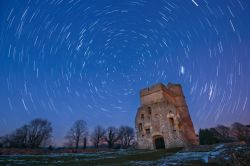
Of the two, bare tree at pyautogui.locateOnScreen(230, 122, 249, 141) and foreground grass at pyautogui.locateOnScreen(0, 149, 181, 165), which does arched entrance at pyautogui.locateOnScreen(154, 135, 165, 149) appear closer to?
foreground grass at pyautogui.locateOnScreen(0, 149, 181, 165)

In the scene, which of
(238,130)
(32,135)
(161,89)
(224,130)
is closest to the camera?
(161,89)

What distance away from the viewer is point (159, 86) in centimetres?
3198

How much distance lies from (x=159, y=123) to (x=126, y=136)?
148 feet

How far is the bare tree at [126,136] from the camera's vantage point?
68.0 metres

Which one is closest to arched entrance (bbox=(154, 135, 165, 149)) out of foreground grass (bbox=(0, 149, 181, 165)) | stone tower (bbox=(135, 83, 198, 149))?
stone tower (bbox=(135, 83, 198, 149))

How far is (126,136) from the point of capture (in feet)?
229

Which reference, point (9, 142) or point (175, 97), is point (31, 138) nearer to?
point (9, 142)

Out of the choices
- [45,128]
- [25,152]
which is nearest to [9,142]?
[45,128]

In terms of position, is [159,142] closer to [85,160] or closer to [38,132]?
[85,160]

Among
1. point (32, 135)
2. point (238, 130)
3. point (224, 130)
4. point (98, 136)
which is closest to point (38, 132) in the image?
point (32, 135)

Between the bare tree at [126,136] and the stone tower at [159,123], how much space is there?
3895 cm

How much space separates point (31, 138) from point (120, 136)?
116 ft

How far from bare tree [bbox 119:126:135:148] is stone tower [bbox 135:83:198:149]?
38950mm

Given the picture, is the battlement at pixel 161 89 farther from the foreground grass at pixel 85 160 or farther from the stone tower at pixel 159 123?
the foreground grass at pixel 85 160
